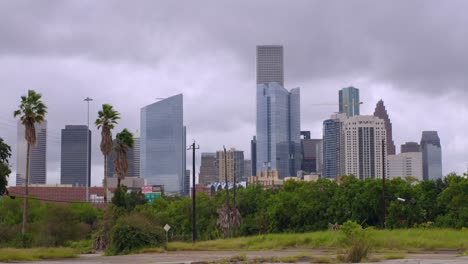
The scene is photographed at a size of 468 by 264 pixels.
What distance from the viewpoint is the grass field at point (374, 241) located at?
173 ft

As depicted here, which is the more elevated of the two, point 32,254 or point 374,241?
point 374,241

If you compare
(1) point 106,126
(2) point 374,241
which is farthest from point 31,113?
(2) point 374,241

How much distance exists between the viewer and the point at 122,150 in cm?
8775

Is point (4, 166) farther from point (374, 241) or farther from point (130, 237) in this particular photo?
point (374, 241)

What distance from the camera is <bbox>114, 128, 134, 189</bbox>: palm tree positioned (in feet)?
284

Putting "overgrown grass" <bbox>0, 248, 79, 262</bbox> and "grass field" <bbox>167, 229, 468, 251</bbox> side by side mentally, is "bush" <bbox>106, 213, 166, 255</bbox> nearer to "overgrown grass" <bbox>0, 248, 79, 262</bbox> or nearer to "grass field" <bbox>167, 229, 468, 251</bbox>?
"grass field" <bbox>167, 229, 468, 251</bbox>

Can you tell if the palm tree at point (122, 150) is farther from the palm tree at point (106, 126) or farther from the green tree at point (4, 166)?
the green tree at point (4, 166)

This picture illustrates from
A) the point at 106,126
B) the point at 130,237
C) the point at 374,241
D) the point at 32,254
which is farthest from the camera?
the point at 106,126

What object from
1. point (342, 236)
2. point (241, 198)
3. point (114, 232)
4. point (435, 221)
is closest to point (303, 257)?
point (342, 236)

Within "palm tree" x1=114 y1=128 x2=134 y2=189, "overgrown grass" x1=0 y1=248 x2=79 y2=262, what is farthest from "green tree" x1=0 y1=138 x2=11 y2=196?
"palm tree" x1=114 y1=128 x2=134 y2=189

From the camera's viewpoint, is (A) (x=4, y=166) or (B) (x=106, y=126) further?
(B) (x=106, y=126)

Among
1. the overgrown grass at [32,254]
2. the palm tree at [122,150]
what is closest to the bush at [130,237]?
the overgrown grass at [32,254]

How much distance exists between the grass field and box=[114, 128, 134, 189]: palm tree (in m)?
23.6

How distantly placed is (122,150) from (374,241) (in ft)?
139
